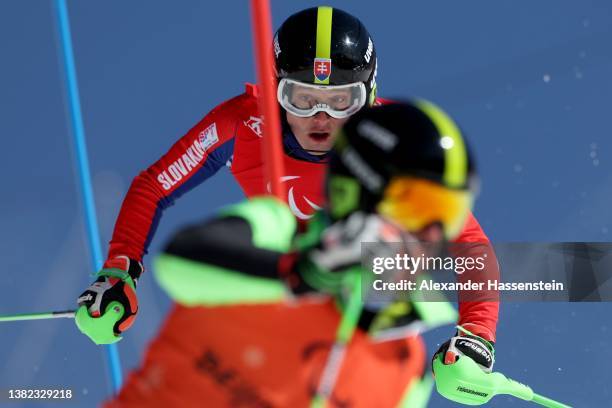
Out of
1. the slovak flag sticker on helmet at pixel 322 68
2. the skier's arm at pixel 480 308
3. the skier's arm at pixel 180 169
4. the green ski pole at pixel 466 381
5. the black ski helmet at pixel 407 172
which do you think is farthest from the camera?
the skier's arm at pixel 180 169

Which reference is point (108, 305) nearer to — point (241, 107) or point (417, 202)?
point (241, 107)

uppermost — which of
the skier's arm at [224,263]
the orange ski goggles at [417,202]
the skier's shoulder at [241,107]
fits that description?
the orange ski goggles at [417,202]

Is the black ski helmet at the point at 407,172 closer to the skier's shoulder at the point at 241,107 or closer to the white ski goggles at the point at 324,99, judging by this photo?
the white ski goggles at the point at 324,99

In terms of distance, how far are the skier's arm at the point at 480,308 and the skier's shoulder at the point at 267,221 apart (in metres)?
1.02

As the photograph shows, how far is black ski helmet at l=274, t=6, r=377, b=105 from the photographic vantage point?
234 cm

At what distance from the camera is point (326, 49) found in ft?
7.68

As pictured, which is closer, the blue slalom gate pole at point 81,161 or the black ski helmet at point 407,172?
the black ski helmet at point 407,172

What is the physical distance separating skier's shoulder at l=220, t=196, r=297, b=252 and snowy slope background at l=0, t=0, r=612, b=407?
6.70 feet

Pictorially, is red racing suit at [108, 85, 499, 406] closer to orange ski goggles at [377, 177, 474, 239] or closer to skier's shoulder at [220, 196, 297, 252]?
skier's shoulder at [220, 196, 297, 252]

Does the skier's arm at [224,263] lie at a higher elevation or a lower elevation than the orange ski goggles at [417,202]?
lower

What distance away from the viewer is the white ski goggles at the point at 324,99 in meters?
2.33

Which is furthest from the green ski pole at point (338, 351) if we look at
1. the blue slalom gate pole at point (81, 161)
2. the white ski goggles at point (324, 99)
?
the blue slalom gate pole at point (81, 161)

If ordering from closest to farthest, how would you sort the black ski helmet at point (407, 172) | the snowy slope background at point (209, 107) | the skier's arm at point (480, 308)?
the black ski helmet at point (407, 172) < the skier's arm at point (480, 308) < the snowy slope background at point (209, 107)

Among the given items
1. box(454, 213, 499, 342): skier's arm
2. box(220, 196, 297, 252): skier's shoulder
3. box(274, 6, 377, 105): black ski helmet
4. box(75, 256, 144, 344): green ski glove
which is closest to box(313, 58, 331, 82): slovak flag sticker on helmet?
box(274, 6, 377, 105): black ski helmet
